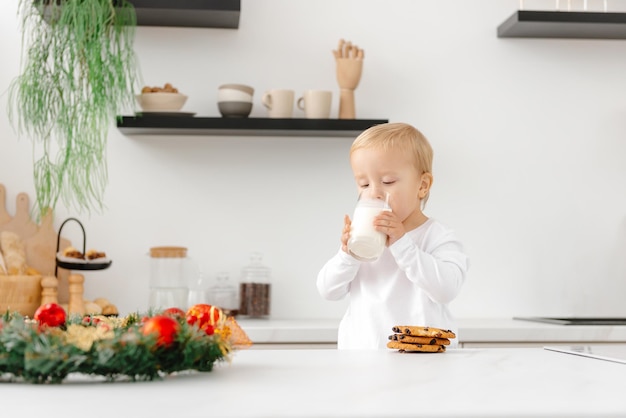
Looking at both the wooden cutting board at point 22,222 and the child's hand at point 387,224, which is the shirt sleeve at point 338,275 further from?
the wooden cutting board at point 22,222

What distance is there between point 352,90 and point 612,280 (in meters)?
1.30

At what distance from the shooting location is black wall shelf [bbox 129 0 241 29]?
294cm

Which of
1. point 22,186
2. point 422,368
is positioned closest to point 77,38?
point 22,186

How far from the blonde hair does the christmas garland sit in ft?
3.26

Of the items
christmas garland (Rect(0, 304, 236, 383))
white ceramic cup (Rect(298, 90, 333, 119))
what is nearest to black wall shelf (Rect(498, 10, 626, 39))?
white ceramic cup (Rect(298, 90, 333, 119))

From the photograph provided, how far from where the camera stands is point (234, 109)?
3.00 meters

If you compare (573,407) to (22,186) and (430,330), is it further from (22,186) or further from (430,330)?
(22,186)

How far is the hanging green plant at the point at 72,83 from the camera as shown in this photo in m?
2.79

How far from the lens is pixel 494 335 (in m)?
2.72

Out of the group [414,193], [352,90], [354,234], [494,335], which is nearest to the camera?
[354,234]

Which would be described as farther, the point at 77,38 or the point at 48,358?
the point at 77,38

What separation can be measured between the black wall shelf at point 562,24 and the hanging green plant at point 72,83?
142 cm

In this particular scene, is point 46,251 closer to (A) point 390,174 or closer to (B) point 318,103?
(B) point 318,103

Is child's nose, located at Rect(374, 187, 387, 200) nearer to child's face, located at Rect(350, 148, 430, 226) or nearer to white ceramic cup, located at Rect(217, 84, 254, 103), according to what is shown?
child's face, located at Rect(350, 148, 430, 226)
